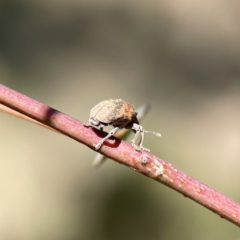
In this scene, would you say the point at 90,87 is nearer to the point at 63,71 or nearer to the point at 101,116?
the point at 63,71

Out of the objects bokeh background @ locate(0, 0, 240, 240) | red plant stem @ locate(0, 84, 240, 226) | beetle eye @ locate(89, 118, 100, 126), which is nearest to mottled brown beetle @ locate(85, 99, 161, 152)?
beetle eye @ locate(89, 118, 100, 126)

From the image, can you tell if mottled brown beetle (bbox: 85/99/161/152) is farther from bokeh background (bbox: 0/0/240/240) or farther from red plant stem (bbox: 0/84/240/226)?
bokeh background (bbox: 0/0/240/240)

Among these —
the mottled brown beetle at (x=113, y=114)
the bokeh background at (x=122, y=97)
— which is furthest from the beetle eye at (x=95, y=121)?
the bokeh background at (x=122, y=97)

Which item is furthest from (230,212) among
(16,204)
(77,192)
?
(16,204)

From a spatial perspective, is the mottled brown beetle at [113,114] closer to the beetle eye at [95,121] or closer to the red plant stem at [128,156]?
the beetle eye at [95,121]

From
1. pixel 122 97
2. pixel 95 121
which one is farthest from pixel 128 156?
pixel 122 97
